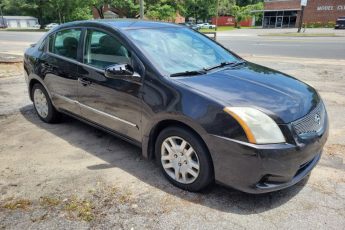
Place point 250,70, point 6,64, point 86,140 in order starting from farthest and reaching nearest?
1. point 6,64
2. point 86,140
3. point 250,70

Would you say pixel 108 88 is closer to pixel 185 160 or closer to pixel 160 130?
pixel 160 130

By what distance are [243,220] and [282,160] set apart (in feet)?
2.05

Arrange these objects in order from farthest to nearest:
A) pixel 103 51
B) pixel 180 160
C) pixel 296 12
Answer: pixel 296 12, pixel 103 51, pixel 180 160

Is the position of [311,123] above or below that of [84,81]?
below

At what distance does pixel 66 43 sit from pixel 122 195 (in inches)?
98.6

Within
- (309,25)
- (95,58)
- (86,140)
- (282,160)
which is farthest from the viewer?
(309,25)

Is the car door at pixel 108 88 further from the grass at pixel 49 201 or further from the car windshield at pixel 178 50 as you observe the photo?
the grass at pixel 49 201

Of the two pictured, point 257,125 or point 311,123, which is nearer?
point 257,125

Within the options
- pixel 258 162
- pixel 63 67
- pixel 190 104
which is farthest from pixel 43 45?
pixel 258 162

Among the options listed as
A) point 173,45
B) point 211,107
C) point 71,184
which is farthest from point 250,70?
point 71,184

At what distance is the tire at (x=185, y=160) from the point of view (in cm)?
304

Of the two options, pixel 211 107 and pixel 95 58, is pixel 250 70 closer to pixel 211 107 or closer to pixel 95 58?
pixel 211 107

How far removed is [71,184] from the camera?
348cm

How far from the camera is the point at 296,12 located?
55.1 m
